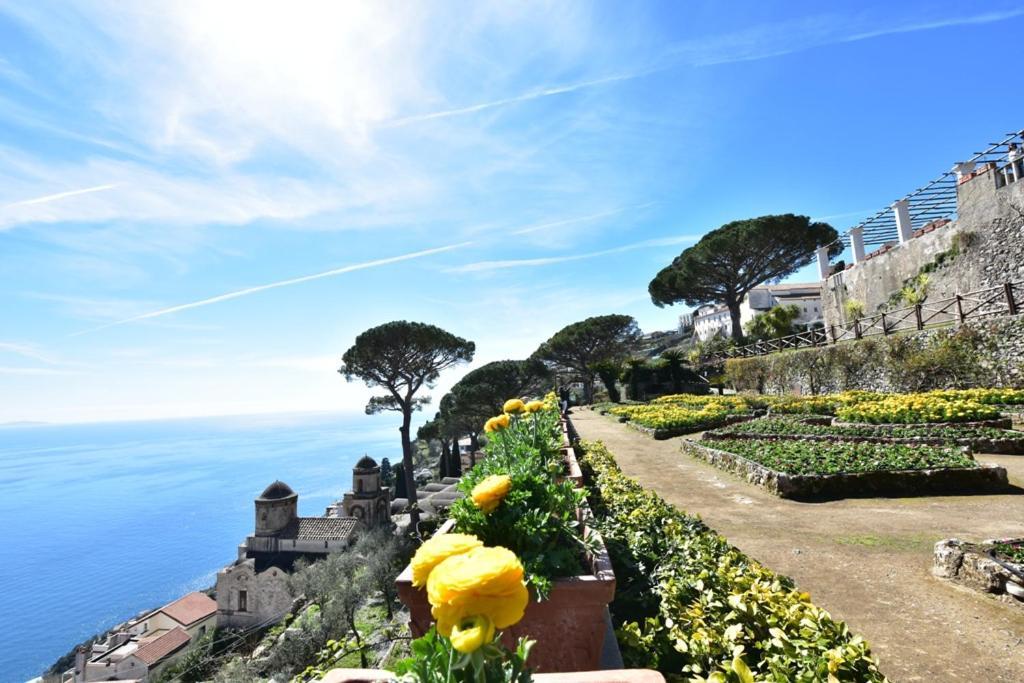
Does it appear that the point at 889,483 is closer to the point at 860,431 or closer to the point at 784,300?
the point at 860,431

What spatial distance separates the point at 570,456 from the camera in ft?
21.9

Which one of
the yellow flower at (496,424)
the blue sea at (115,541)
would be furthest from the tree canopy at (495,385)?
the yellow flower at (496,424)

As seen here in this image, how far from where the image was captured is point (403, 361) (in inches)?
1266

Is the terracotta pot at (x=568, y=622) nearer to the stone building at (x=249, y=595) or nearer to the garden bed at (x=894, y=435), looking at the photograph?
the garden bed at (x=894, y=435)

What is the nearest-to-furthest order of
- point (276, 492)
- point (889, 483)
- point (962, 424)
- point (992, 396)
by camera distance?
point (889, 483) < point (962, 424) < point (992, 396) < point (276, 492)

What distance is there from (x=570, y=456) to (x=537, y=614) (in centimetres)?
447

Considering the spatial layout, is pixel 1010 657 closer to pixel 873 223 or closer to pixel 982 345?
pixel 982 345

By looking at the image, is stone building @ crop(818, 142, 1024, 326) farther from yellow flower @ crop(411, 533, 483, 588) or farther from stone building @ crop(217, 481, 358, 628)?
stone building @ crop(217, 481, 358, 628)

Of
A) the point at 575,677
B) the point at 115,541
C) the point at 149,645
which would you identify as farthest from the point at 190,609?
the point at 115,541

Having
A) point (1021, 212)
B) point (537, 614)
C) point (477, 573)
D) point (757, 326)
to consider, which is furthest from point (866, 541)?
point (757, 326)

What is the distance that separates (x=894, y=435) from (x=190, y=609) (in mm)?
36944

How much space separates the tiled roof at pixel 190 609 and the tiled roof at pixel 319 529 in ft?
17.9

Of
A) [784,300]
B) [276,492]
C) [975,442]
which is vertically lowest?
[276,492]

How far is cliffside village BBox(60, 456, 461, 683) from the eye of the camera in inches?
922
